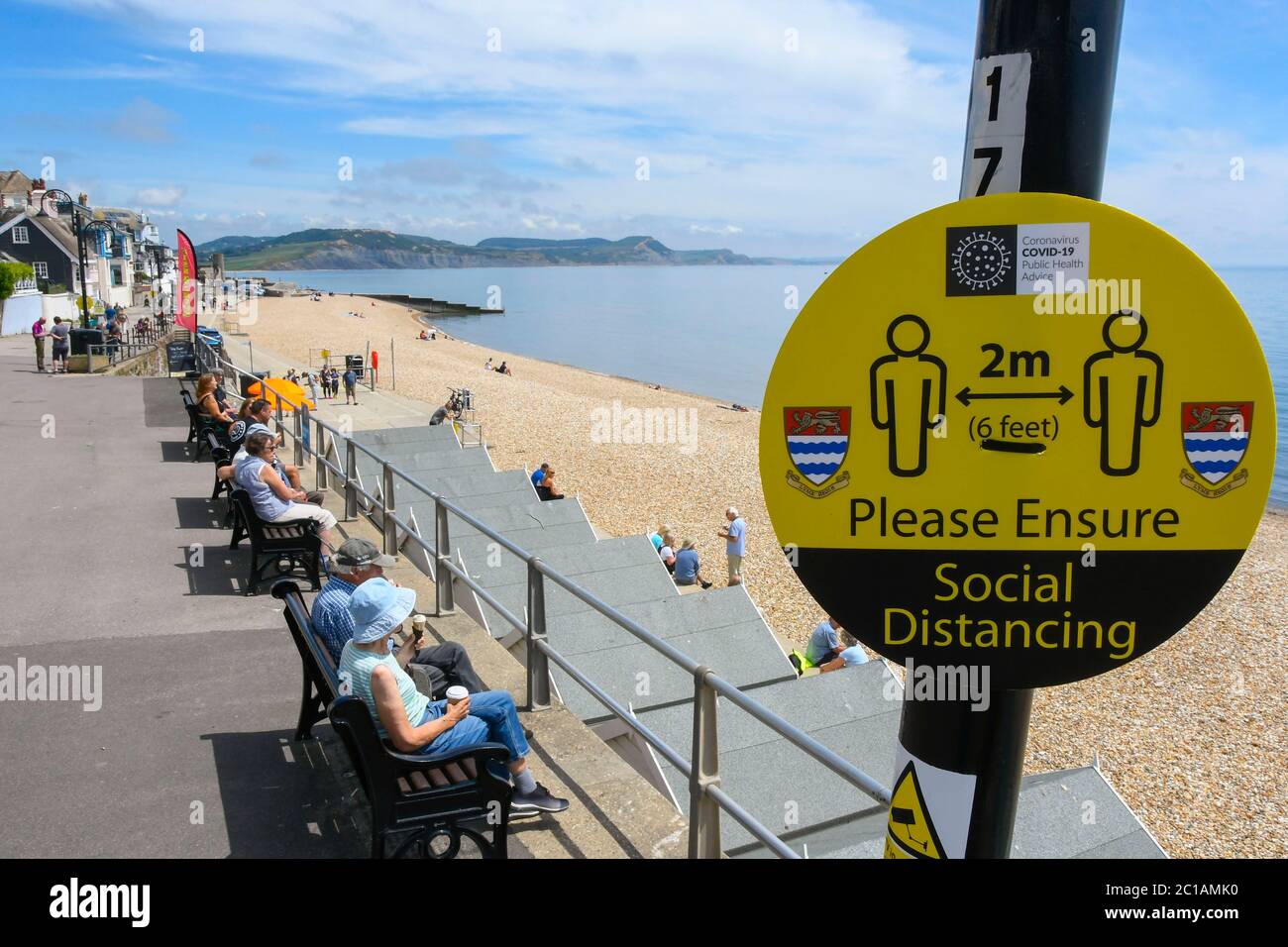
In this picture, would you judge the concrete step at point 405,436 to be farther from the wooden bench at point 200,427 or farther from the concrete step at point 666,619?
the concrete step at point 666,619

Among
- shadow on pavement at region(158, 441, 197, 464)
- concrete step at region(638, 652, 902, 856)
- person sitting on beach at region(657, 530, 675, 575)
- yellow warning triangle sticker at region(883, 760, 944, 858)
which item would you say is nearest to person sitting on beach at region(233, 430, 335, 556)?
concrete step at region(638, 652, 902, 856)

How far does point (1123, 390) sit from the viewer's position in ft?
5.82

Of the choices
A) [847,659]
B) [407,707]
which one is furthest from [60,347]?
[407,707]

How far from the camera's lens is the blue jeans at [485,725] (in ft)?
13.6

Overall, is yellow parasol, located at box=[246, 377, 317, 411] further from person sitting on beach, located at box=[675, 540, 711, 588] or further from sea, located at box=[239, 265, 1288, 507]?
sea, located at box=[239, 265, 1288, 507]

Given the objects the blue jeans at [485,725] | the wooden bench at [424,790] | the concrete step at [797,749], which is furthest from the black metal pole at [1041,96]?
the concrete step at [797,749]

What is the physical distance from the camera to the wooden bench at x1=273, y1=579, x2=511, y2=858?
145 inches

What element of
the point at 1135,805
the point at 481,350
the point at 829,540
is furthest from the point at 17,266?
the point at 829,540

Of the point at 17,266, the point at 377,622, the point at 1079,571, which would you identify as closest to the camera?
the point at 1079,571

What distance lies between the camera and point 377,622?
403 centimetres

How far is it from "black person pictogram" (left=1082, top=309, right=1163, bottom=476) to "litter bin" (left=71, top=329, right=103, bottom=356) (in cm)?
2681
